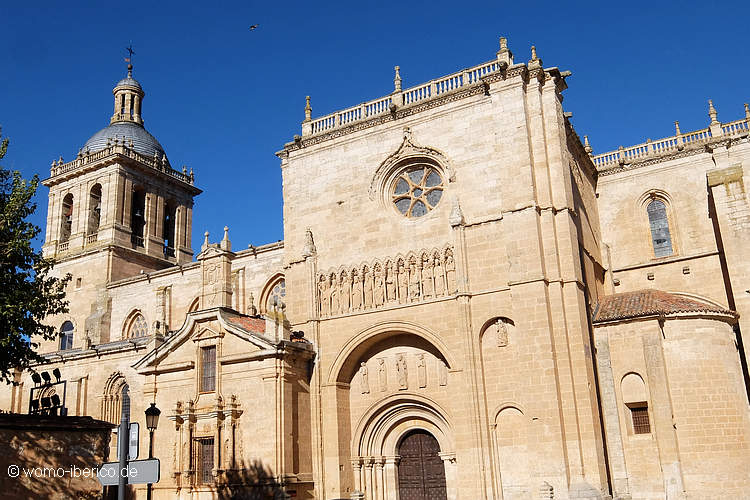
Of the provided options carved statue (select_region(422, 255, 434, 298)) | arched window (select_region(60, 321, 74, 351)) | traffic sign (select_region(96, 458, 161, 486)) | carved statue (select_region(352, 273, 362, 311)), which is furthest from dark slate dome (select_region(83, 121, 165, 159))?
traffic sign (select_region(96, 458, 161, 486))

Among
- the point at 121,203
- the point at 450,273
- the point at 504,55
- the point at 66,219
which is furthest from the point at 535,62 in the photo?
the point at 66,219

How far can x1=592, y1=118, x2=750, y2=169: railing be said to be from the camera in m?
27.2

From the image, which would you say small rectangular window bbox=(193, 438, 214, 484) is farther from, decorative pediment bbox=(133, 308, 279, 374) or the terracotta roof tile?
the terracotta roof tile

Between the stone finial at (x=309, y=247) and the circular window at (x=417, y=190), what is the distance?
3189 mm

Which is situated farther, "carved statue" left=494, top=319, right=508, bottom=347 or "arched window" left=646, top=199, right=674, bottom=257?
"arched window" left=646, top=199, right=674, bottom=257

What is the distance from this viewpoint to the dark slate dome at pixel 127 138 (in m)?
42.3

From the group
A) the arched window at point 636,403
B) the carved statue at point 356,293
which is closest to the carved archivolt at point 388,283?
the carved statue at point 356,293

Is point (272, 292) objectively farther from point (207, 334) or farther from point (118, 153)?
point (118, 153)

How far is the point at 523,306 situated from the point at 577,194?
238 inches

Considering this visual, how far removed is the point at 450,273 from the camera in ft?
71.8

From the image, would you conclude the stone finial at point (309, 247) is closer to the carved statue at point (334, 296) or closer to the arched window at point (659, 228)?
the carved statue at point (334, 296)

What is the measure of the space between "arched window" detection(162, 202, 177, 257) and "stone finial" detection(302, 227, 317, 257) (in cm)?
2082

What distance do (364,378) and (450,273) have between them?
457 centimetres

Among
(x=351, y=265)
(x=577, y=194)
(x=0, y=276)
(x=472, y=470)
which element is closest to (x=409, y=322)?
(x=351, y=265)
